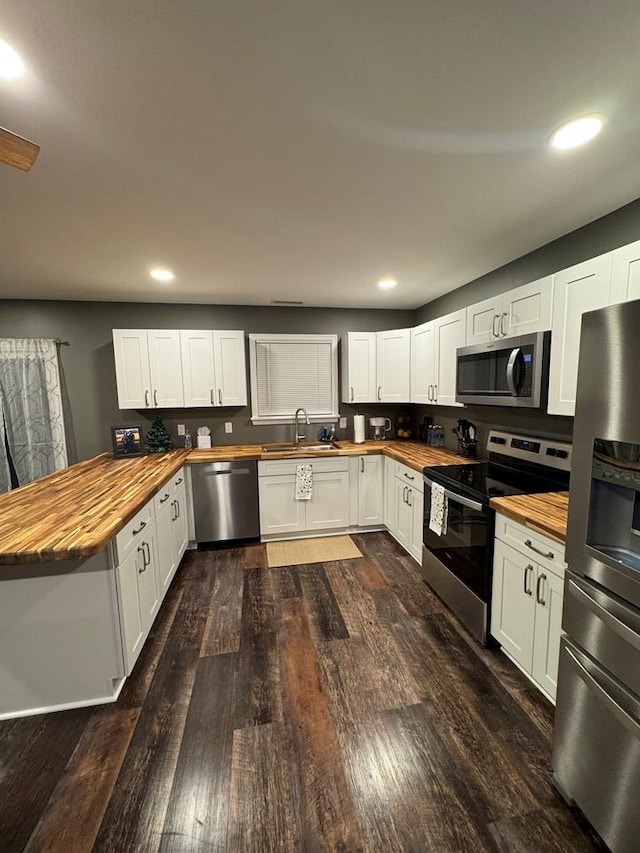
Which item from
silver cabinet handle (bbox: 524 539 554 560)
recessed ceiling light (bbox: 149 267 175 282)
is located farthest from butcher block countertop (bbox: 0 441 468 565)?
recessed ceiling light (bbox: 149 267 175 282)

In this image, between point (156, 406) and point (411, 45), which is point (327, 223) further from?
point (156, 406)

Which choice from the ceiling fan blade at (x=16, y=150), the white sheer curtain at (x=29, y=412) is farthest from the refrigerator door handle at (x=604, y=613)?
the white sheer curtain at (x=29, y=412)

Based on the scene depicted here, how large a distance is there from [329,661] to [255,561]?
1354mm

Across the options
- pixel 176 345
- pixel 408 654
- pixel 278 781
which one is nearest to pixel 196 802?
pixel 278 781

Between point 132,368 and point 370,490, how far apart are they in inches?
107

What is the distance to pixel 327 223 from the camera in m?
1.96

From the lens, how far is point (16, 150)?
1.12 metres

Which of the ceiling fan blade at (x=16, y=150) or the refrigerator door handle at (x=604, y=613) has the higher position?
the ceiling fan blade at (x=16, y=150)

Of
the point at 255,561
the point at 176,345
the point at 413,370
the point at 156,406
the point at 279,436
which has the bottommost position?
the point at 255,561

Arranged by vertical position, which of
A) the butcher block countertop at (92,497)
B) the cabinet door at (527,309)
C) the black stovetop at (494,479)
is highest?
the cabinet door at (527,309)

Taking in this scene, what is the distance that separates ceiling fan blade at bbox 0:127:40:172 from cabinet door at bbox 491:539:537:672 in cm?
258

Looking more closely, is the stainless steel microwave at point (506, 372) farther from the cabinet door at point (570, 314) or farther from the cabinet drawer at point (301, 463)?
the cabinet drawer at point (301, 463)

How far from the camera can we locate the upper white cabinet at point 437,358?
2875mm

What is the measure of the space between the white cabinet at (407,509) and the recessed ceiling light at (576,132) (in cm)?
214
